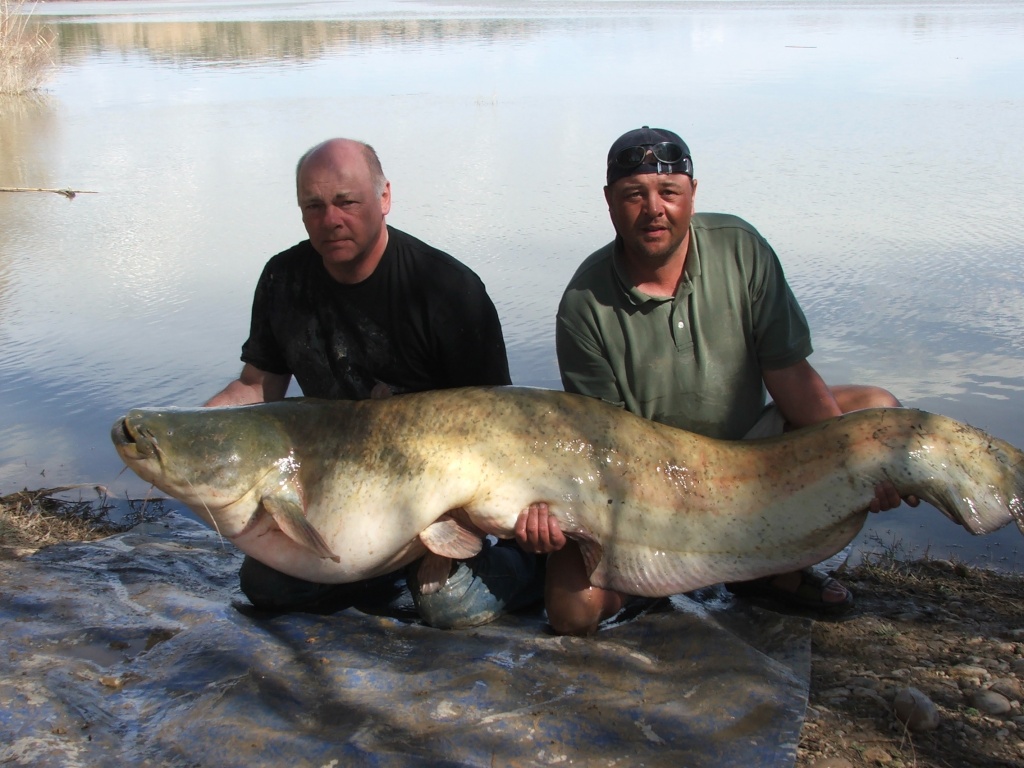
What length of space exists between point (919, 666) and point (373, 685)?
158 centimetres

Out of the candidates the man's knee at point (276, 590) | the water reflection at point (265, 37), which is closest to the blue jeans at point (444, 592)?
the man's knee at point (276, 590)

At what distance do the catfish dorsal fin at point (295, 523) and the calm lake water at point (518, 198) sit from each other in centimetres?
214

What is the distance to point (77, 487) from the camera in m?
4.84

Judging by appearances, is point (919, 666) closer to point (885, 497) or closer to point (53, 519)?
point (885, 497)

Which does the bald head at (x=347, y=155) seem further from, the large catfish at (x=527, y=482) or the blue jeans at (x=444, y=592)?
the blue jeans at (x=444, y=592)

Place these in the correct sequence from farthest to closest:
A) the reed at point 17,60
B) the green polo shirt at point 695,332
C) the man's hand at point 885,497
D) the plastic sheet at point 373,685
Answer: the reed at point 17,60
the green polo shirt at point 695,332
the man's hand at point 885,497
the plastic sheet at point 373,685

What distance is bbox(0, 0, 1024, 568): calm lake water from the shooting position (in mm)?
5832

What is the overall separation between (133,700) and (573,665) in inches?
47.2

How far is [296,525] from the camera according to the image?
119 inches

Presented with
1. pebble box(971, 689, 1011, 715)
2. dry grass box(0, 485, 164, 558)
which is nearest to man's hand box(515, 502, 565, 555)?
pebble box(971, 689, 1011, 715)

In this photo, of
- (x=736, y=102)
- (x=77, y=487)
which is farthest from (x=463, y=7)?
(x=77, y=487)

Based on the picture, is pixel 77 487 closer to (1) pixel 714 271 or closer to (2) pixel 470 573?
(2) pixel 470 573

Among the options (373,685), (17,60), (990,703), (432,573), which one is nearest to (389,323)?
(432,573)

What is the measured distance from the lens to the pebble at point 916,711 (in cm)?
252
